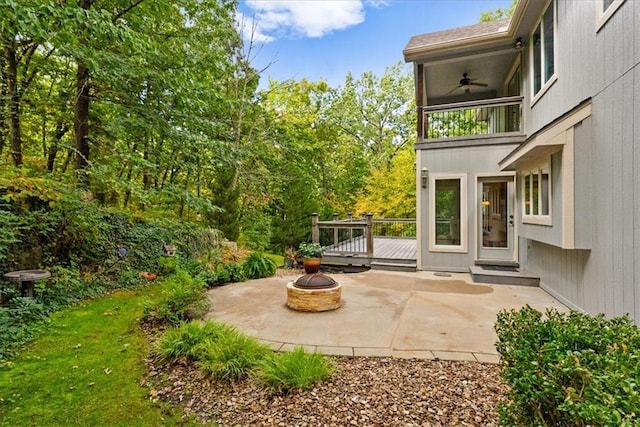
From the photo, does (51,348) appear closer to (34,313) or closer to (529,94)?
(34,313)

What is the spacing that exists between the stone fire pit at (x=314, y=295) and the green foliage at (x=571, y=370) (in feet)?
9.95

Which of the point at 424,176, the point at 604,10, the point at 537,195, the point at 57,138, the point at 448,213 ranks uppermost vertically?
the point at 604,10

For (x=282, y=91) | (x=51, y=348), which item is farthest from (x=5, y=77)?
(x=282, y=91)

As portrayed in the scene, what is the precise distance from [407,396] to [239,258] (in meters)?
7.42

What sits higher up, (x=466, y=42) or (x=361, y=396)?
(x=466, y=42)

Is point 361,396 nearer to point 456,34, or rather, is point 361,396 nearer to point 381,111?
point 456,34

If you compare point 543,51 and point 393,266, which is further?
point 393,266

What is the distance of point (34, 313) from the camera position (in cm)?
459

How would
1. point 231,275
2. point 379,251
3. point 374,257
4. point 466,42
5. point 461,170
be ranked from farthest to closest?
point 379,251 → point 374,257 → point 461,170 → point 466,42 → point 231,275

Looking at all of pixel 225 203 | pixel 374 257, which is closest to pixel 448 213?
pixel 374 257

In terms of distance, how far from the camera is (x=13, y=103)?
6094 millimetres

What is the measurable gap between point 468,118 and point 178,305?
29.6 feet

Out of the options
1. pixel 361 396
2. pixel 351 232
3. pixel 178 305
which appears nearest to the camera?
pixel 361 396

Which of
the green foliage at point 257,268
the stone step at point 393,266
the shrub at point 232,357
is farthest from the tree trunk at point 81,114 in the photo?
the stone step at point 393,266
